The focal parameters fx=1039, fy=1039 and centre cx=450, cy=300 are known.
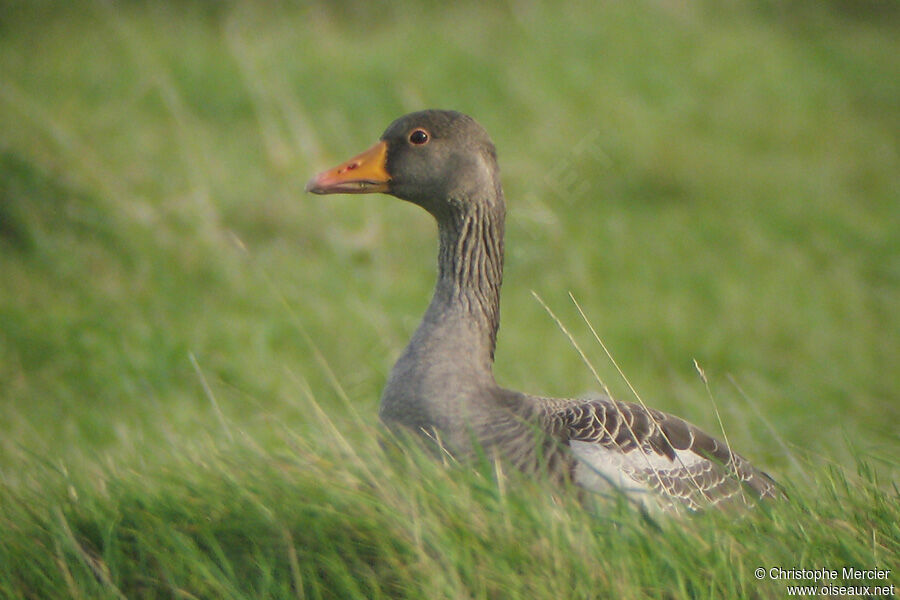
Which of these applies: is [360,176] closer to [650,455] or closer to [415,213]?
[650,455]

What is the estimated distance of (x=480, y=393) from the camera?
3783 millimetres

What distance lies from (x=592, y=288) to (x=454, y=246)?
14.2ft

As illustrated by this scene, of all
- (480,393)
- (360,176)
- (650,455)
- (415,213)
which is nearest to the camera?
(650,455)

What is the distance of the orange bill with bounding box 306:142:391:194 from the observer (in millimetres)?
4094

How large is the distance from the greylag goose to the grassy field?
0.71 ft

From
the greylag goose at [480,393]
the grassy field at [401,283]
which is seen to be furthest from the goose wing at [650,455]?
the grassy field at [401,283]

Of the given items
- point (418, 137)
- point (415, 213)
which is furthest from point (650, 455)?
point (415, 213)

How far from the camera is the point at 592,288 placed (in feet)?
27.7

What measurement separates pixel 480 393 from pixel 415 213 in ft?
17.9

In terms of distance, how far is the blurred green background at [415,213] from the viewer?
6609 mm

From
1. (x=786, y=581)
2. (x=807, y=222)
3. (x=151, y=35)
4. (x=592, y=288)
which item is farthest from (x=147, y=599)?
(x=151, y=35)

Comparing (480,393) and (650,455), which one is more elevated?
(480,393)

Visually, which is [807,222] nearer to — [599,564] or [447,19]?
[447,19]

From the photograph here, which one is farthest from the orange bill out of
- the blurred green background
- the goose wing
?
the goose wing
